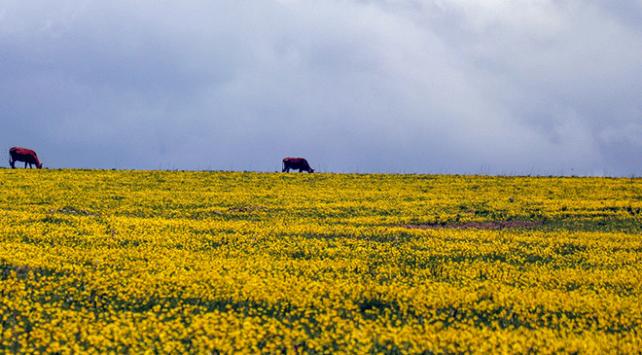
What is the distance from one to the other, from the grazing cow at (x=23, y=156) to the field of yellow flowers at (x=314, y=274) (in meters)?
23.1

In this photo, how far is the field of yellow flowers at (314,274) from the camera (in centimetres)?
1462

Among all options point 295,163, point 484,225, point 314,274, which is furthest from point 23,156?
point 314,274

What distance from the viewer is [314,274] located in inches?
824

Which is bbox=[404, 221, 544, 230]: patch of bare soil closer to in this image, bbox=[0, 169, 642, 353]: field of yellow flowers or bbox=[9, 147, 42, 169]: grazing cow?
bbox=[0, 169, 642, 353]: field of yellow flowers

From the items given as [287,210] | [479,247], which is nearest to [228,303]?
[479,247]

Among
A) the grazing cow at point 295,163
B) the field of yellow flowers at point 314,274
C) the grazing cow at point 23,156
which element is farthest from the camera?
the grazing cow at point 295,163

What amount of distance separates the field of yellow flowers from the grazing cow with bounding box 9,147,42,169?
2305 cm

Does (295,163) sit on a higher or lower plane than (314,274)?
higher

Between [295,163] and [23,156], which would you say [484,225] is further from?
[23,156]

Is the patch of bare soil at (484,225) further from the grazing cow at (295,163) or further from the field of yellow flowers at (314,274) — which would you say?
the grazing cow at (295,163)

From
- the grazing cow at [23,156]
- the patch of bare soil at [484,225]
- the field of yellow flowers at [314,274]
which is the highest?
the grazing cow at [23,156]

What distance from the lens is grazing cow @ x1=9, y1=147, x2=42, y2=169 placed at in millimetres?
63688

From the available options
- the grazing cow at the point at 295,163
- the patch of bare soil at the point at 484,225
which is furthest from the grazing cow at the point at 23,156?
the patch of bare soil at the point at 484,225

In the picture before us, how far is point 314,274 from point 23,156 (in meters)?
50.1
